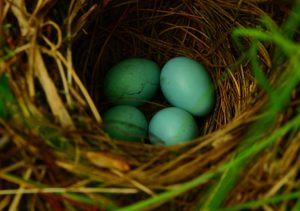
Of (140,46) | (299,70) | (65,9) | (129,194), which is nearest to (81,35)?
(65,9)

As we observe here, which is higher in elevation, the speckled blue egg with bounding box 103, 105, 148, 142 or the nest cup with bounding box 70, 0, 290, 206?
the nest cup with bounding box 70, 0, 290, 206

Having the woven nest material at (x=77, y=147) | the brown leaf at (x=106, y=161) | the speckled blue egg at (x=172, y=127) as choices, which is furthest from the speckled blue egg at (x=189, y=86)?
the brown leaf at (x=106, y=161)

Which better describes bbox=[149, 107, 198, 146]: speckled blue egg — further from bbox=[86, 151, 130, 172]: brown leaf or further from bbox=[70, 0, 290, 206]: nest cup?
bbox=[86, 151, 130, 172]: brown leaf

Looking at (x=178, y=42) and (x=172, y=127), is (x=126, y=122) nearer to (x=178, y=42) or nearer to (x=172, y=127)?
(x=172, y=127)

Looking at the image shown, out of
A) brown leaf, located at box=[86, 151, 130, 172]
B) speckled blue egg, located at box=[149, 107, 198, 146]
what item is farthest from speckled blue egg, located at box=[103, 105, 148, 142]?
brown leaf, located at box=[86, 151, 130, 172]

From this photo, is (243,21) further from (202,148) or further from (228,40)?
(202,148)

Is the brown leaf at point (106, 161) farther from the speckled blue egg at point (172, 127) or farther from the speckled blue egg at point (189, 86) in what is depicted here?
the speckled blue egg at point (189, 86)

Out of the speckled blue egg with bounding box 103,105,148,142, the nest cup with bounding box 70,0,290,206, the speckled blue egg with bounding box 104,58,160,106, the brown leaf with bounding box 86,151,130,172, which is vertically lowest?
the brown leaf with bounding box 86,151,130,172
